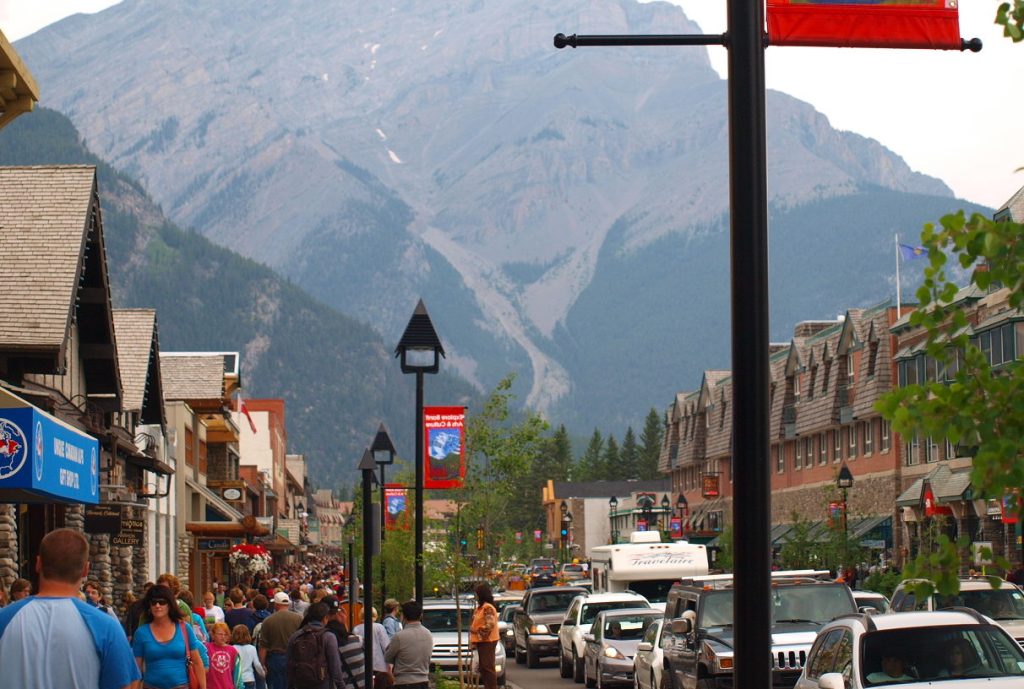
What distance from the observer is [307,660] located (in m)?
18.5

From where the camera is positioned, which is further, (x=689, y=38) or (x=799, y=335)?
(x=799, y=335)

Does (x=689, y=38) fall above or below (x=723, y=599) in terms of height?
above

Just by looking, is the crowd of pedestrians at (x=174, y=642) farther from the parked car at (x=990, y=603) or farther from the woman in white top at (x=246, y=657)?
the parked car at (x=990, y=603)

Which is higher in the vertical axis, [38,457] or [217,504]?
[38,457]

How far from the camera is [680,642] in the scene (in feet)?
77.5

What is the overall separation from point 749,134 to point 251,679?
14.7 meters

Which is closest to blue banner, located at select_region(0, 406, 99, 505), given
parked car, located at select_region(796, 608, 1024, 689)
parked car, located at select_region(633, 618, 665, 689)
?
parked car, located at select_region(796, 608, 1024, 689)

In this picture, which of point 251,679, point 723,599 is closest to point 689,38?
point 251,679

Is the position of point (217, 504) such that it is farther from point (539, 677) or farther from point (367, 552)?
point (367, 552)

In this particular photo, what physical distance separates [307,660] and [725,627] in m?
6.82

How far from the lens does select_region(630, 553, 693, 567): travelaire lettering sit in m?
40.8

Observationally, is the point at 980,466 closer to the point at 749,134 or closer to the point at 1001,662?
the point at 749,134

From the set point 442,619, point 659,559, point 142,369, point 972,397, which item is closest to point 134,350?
point 142,369

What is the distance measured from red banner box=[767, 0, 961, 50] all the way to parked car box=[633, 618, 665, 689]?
17374 millimetres
